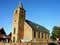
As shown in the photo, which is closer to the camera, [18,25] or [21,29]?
[18,25]

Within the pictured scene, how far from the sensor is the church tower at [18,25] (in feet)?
193

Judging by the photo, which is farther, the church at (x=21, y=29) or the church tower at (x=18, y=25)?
the church tower at (x=18, y=25)

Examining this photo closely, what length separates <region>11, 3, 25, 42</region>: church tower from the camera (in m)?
58.7

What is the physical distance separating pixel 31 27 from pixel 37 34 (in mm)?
4586

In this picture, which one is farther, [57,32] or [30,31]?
[57,32]

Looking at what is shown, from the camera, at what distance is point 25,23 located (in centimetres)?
5981

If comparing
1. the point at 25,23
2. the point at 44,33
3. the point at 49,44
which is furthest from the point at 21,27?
the point at 49,44

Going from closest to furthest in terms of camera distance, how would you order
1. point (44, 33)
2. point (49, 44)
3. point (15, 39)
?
point (49, 44)
point (15, 39)
point (44, 33)

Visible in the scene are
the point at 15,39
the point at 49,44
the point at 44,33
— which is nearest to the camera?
the point at 49,44

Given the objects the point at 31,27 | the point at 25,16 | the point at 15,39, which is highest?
the point at 25,16

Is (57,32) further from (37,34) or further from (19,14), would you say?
(19,14)

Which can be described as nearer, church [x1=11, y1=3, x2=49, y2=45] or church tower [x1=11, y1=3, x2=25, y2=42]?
church [x1=11, y1=3, x2=49, y2=45]

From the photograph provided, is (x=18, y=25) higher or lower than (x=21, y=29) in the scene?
higher

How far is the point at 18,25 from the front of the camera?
193 ft
